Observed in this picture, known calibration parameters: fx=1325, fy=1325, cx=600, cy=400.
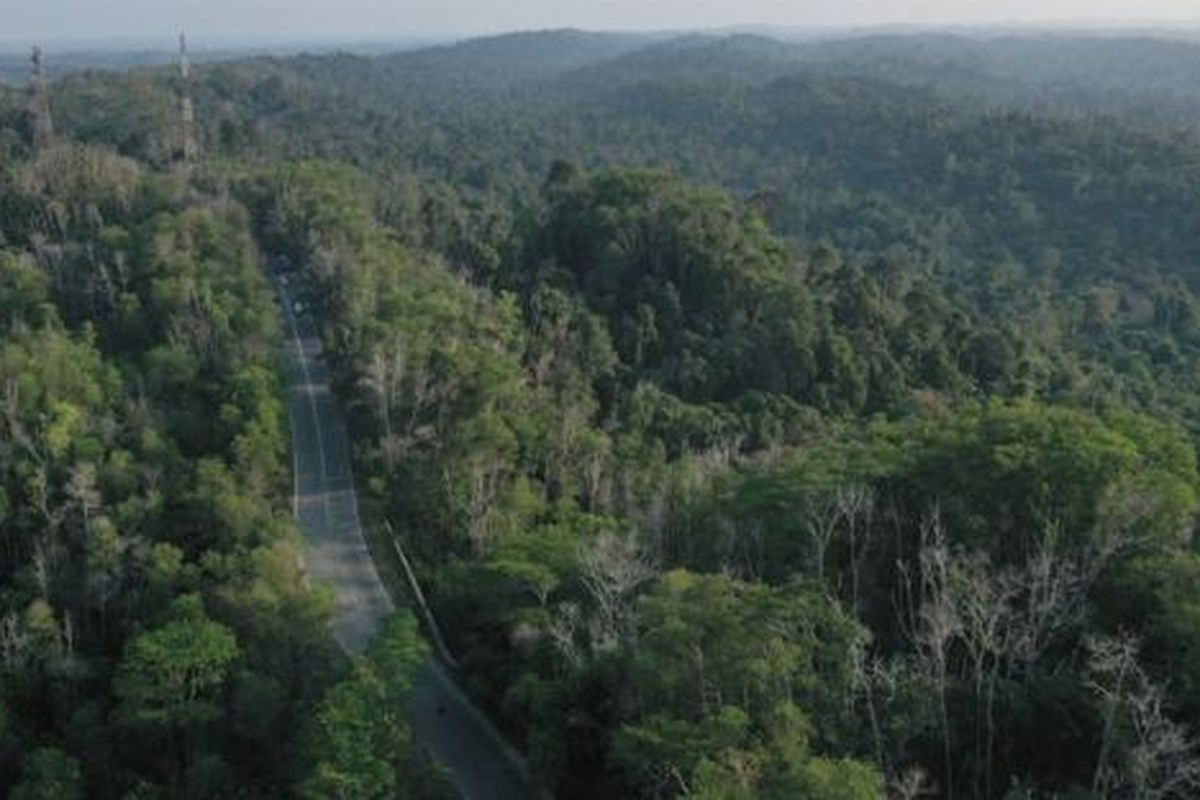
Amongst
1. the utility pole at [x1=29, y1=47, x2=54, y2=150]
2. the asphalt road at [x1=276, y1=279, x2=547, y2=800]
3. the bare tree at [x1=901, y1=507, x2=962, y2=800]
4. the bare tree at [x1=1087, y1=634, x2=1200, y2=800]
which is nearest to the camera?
the bare tree at [x1=1087, y1=634, x2=1200, y2=800]

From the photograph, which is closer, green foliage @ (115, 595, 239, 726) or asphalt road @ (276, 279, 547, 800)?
green foliage @ (115, 595, 239, 726)

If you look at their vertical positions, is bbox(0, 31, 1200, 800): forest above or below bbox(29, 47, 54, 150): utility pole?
below

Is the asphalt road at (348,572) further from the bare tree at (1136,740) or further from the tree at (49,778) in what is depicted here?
the bare tree at (1136,740)

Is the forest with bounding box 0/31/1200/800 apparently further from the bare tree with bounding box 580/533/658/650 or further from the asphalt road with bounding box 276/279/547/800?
the asphalt road with bounding box 276/279/547/800

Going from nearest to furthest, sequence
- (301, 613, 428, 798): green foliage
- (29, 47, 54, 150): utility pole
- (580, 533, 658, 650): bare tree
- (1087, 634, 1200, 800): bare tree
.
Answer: (1087, 634, 1200, 800): bare tree < (301, 613, 428, 798): green foliage < (580, 533, 658, 650): bare tree < (29, 47, 54, 150): utility pole

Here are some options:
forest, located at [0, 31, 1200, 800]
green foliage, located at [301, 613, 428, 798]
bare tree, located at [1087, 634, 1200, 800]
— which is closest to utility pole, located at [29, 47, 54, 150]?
forest, located at [0, 31, 1200, 800]

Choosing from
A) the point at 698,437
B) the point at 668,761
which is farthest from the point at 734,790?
the point at 698,437

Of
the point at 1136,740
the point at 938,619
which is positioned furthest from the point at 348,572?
the point at 1136,740

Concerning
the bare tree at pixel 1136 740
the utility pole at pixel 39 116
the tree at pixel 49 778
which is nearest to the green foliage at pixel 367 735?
the tree at pixel 49 778
